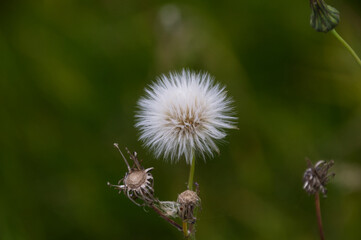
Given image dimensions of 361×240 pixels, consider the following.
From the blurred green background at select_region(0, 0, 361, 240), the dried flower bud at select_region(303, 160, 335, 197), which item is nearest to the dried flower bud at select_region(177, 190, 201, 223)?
the dried flower bud at select_region(303, 160, 335, 197)

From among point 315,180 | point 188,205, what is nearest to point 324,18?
Answer: point 315,180

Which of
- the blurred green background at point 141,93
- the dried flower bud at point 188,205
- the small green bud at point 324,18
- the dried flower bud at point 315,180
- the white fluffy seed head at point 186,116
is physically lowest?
the dried flower bud at point 188,205

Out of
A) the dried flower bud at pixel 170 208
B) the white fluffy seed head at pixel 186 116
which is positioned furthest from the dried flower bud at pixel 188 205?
the white fluffy seed head at pixel 186 116

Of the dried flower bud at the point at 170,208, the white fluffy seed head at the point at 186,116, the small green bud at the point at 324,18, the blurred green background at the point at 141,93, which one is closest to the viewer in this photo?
the small green bud at the point at 324,18

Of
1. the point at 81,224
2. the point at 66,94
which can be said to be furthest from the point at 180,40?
the point at 81,224

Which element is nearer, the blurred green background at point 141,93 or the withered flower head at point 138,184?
the withered flower head at point 138,184

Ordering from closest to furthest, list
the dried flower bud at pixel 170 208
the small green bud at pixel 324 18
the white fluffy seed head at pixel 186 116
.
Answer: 1. the small green bud at pixel 324 18
2. the dried flower bud at pixel 170 208
3. the white fluffy seed head at pixel 186 116

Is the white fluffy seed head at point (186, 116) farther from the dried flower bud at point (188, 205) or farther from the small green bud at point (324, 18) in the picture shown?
the small green bud at point (324, 18)
